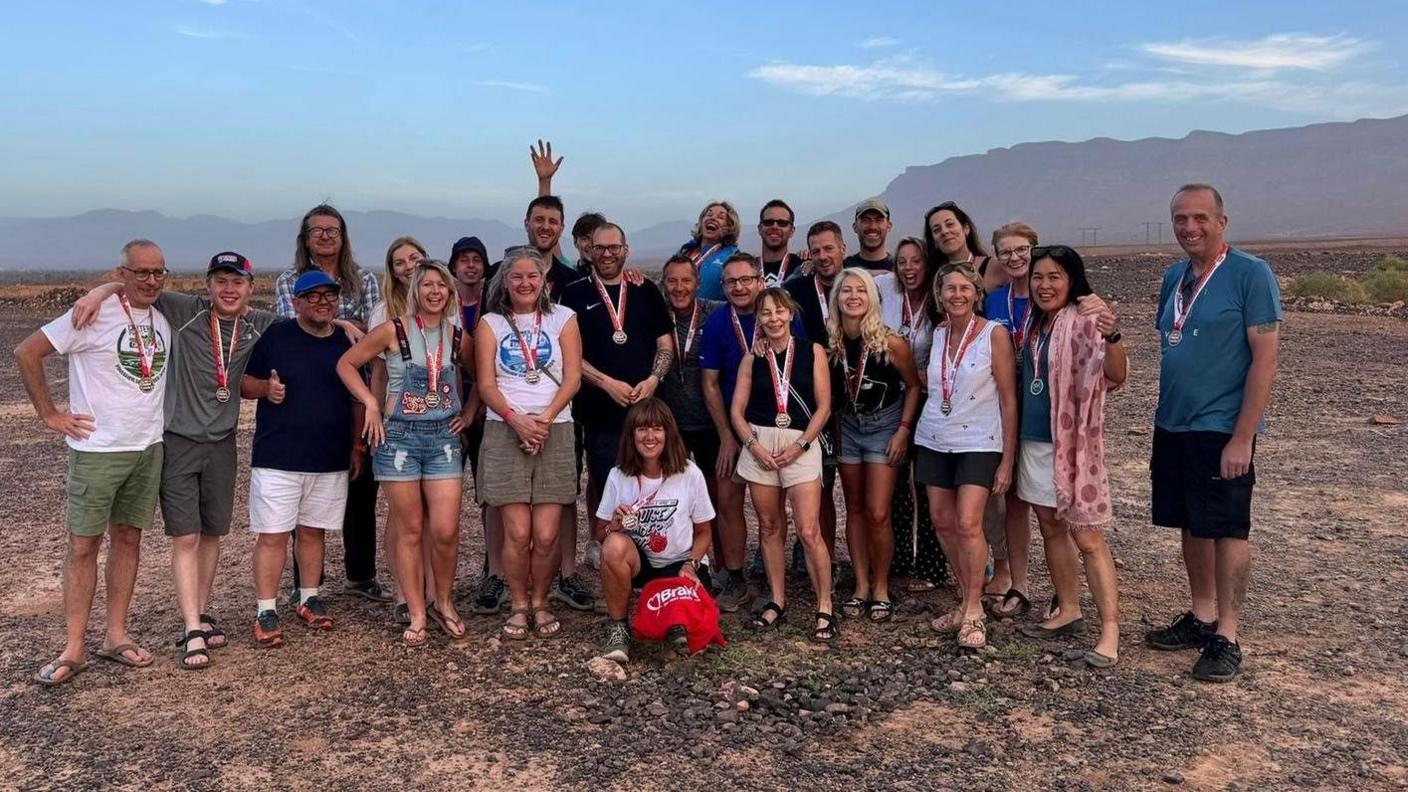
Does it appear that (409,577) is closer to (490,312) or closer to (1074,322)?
(490,312)

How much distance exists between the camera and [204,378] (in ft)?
17.1

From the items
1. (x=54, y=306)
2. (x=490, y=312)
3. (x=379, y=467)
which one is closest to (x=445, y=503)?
Result: (x=379, y=467)

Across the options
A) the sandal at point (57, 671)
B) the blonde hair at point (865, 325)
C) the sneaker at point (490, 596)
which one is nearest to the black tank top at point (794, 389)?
the blonde hair at point (865, 325)

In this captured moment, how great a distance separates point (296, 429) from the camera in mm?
5340

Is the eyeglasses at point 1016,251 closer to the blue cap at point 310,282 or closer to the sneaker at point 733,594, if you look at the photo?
the sneaker at point 733,594

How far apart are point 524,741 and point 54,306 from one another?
131 feet

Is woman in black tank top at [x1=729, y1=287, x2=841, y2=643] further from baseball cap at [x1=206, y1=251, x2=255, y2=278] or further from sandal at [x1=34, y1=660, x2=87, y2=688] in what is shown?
sandal at [x1=34, y1=660, x2=87, y2=688]

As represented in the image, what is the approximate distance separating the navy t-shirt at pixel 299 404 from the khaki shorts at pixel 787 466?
223 cm

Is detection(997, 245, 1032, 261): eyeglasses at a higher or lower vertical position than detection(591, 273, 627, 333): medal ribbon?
higher

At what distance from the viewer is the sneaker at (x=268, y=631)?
17.6ft

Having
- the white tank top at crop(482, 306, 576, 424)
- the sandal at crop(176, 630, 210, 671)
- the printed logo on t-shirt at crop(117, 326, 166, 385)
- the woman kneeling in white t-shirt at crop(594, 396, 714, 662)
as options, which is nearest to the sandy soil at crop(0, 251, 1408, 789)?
the sandal at crop(176, 630, 210, 671)

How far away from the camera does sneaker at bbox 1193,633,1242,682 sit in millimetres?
4789

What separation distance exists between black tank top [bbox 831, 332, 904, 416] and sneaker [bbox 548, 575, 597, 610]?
1866 mm

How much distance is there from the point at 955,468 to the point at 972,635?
86cm
